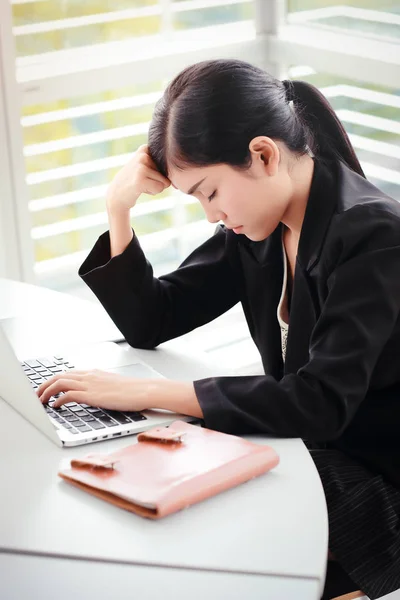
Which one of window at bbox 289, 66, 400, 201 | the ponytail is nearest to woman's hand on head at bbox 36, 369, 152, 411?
the ponytail

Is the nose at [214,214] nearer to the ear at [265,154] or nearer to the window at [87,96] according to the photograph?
the ear at [265,154]

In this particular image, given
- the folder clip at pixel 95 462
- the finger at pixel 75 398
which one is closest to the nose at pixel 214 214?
the finger at pixel 75 398

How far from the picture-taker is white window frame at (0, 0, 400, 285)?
2.42 metres

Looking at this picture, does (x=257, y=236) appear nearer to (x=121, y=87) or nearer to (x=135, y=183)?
(x=135, y=183)

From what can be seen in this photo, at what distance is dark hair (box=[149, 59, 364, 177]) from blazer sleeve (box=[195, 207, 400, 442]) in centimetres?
20

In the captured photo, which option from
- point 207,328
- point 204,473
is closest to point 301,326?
point 204,473

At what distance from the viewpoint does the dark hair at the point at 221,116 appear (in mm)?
1346

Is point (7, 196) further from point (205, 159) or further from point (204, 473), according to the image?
point (204, 473)

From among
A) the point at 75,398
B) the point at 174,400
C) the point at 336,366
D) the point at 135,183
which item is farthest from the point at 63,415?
the point at 135,183

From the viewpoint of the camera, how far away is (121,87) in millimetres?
2637

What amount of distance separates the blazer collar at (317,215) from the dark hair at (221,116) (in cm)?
6

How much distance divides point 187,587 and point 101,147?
77.3 inches

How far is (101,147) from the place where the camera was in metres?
2.69

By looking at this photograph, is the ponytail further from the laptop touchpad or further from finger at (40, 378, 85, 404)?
finger at (40, 378, 85, 404)
